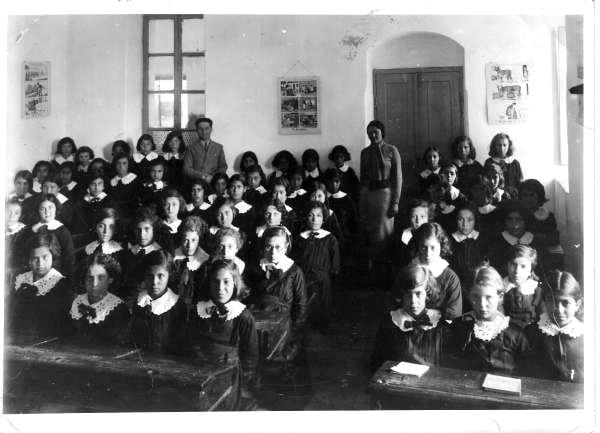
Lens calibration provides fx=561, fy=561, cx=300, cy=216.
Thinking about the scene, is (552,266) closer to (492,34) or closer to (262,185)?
(492,34)

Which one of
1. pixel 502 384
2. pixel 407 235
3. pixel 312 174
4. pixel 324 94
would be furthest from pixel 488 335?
pixel 324 94

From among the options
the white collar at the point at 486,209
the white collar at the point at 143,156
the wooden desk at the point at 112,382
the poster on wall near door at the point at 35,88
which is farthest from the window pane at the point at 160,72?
the white collar at the point at 486,209

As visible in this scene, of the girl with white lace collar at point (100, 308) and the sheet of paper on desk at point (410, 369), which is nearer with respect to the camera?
the sheet of paper on desk at point (410, 369)

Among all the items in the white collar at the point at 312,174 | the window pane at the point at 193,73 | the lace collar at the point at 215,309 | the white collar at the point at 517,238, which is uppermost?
the window pane at the point at 193,73

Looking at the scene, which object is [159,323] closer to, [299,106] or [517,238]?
[299,106]

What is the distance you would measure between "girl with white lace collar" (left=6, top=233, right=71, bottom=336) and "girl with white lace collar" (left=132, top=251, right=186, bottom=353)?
0.25m

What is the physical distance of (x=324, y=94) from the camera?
196 centimetres

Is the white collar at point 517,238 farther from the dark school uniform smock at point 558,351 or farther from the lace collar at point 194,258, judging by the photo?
the lace collar at point 194,258

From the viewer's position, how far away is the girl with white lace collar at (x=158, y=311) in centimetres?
181

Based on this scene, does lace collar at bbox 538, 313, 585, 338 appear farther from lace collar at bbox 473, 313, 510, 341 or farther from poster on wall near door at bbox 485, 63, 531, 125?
poster on wall near door at bbox 485, 63, 531, 125

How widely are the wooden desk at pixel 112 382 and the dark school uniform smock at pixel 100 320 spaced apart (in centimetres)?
8

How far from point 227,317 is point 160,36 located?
969 millimetres

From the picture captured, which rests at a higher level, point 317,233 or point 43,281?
point 317,233
